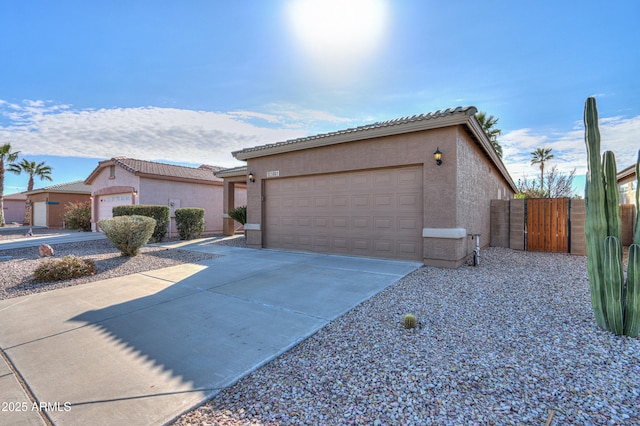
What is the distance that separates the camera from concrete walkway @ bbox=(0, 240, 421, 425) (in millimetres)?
2283

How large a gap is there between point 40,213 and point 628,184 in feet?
139

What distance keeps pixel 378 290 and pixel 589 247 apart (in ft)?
9.88

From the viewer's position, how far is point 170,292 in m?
5.31

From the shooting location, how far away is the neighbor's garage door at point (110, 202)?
16.7m

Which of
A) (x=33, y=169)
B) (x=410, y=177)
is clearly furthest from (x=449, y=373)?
(x=33, y=169)

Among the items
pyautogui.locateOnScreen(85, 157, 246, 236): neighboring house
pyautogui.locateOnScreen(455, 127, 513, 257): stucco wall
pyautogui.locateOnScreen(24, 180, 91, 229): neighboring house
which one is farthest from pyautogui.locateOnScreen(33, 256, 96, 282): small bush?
pyautogui.locateOnScreen(24, 180, 91, 229): neighboring house

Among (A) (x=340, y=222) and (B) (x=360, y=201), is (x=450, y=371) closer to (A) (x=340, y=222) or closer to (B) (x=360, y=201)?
(B) (x=360, y=201)

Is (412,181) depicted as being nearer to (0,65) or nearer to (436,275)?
(436,275)

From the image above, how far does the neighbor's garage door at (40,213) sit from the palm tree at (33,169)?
30.4 ft

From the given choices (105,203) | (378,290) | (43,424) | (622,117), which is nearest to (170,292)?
(43,424)

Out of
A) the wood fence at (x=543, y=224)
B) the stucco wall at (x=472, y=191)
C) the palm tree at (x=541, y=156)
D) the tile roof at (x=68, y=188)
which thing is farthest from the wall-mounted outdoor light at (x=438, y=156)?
the palm tree at (x=541, y=156)

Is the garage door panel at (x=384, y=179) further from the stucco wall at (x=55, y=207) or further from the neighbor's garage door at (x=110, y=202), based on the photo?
the stucco wall at (x=55, y=207)

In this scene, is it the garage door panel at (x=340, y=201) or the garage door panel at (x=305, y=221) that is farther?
the garage door panel at (x=305, y=221)

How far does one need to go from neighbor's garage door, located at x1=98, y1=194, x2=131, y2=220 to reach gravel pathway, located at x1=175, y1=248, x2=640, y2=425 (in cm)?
1716
